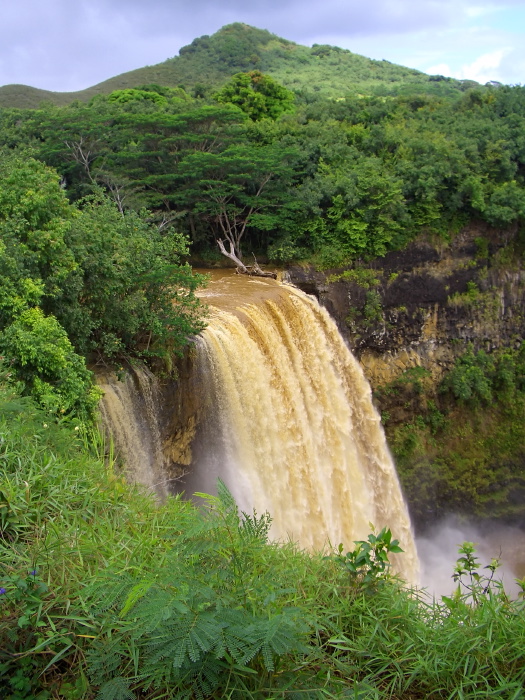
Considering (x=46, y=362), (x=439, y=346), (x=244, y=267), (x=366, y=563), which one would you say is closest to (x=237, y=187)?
(x=244, y=267)

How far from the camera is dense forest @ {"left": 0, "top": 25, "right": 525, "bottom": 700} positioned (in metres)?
3.00

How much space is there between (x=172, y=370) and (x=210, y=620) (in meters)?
7.26

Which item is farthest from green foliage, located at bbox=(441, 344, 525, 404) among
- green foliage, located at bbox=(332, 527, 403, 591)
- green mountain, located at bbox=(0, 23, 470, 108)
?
green mountain, located at bbox=(0, 23, 470, 108)

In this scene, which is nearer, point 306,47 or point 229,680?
point 229,680

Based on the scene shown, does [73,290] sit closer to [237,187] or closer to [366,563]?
[366,563]

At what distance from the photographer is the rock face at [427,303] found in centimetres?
1759

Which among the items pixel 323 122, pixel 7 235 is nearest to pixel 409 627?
pixel 7 235

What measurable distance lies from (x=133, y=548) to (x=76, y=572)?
1.55 ft

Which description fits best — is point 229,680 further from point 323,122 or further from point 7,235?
point 323,122

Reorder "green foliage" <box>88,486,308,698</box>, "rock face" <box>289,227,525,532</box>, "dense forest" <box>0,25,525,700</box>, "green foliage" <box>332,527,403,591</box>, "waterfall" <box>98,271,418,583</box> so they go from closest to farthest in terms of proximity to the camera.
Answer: "green foliage" <box>88,486,308,698</box>
"dense forest" <box>0,25,525,700</box>
"green foliage" <box>332,527,403,591</box>
"waterfall" <box>98,271,418,583</box>
"rock face" <box>289,227,525,532</box>

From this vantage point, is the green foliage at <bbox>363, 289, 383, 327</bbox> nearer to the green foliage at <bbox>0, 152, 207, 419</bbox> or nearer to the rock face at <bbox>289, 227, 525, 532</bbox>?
the rock face at <bbox>289, 227, 525, 532</bbox>

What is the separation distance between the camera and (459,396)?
18.7 m

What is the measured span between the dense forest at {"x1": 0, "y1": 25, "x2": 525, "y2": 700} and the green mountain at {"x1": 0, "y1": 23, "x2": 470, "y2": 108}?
1898 centimetres

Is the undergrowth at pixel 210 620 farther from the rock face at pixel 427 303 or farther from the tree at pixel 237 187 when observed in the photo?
the rock face at pixel 427 303
